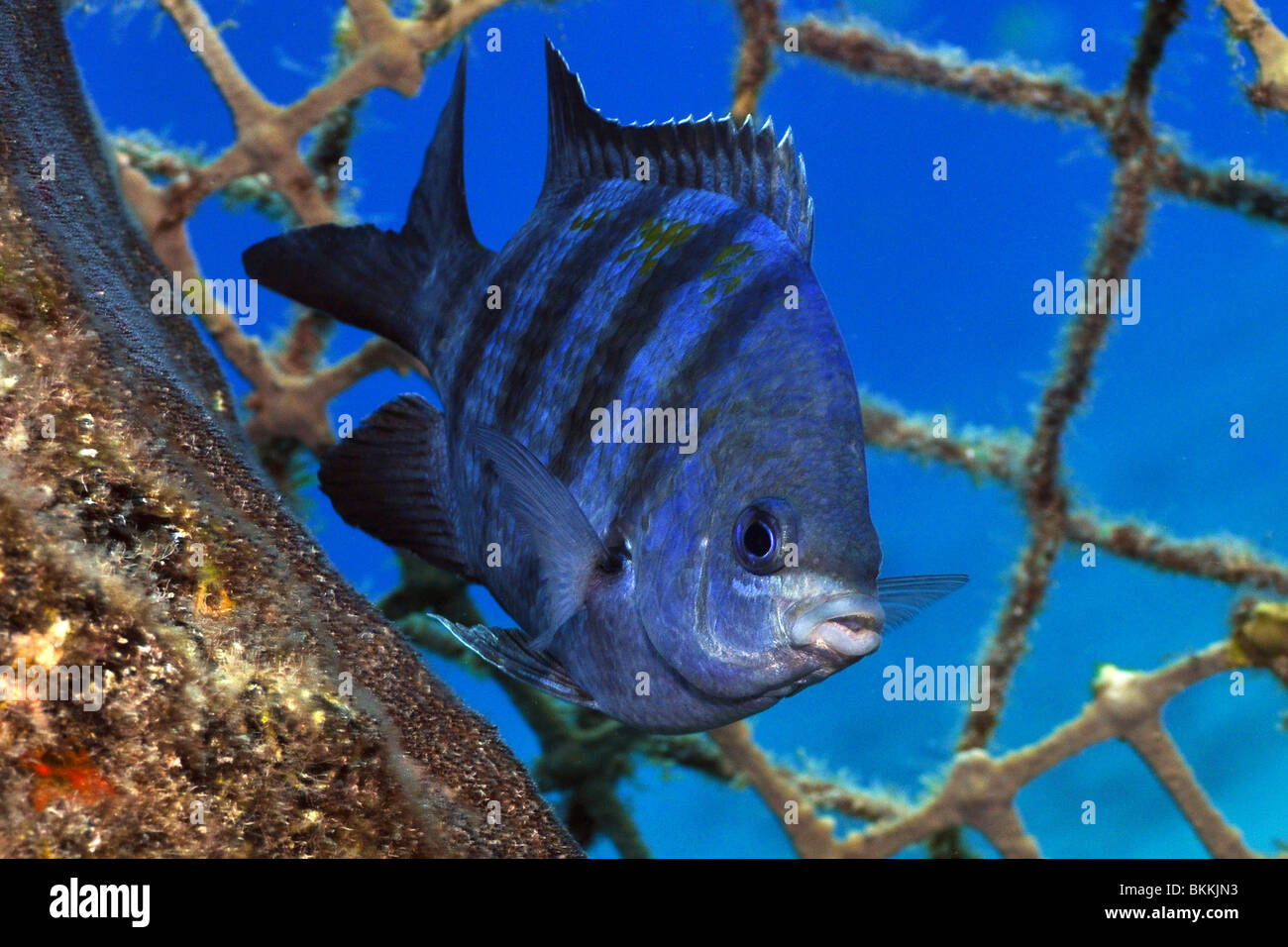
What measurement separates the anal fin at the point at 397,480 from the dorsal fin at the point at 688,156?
0.80 meters

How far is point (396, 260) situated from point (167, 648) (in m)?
1.56

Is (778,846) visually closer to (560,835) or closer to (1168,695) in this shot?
(1168,695)

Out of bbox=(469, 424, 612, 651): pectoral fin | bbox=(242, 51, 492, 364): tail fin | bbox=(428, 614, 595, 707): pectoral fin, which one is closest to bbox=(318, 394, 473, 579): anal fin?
bbox=(242, 51, 492, 364): tail fin

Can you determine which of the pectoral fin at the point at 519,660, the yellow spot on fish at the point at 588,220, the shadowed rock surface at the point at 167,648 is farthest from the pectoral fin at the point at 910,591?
the yellow spot on fish at the point at 588,220

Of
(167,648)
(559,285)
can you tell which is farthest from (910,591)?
(167,648)

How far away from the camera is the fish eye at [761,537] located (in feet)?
4.69

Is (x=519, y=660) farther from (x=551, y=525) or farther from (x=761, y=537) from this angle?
(x=761, y=537)

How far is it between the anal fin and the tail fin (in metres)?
0.22

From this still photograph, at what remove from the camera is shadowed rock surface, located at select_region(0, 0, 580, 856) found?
0.97m

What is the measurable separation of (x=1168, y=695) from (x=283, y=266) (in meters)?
4.24

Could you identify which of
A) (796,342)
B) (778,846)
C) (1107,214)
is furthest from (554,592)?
(778,846)

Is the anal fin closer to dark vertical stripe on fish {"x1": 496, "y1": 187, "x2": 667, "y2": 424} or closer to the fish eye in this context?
dark vertical stripe on fish {"x1": 496, "y1": 187, "x2": 667, "y2": 424}

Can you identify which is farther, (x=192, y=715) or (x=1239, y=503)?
(x=1239, y=503)

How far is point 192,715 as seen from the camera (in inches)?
41.1
